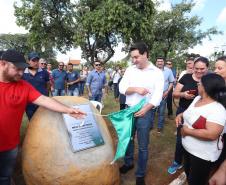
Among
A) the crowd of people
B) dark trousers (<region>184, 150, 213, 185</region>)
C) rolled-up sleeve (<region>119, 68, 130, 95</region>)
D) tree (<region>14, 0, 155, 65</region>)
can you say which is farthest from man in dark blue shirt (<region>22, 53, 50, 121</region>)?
tree (<region>14, 0, 155, 65</region>)

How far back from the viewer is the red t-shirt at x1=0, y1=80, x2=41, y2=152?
5.98ft

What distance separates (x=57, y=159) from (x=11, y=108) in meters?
0.90

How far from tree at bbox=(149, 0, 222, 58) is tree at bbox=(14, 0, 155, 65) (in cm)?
645

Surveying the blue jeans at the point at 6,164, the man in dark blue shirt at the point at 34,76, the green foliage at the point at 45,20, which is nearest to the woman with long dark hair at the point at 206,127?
the blue jeans at the point at 6,164

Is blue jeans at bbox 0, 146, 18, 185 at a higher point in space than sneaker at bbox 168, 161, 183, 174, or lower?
higher

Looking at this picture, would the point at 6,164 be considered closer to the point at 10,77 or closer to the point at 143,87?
the point at 10,77

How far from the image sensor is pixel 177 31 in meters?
20.4

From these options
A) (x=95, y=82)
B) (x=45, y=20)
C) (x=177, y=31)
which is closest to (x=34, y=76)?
(x=95, y=82)

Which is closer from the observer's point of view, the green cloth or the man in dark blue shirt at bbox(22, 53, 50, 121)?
the green cloth

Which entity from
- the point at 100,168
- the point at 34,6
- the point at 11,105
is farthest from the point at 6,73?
the point at 34,6

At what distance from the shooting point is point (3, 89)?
71.6 inches

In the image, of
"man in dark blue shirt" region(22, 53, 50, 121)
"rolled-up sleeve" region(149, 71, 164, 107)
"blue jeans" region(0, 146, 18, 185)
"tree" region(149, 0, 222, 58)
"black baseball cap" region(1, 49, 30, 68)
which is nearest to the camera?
"black baseball cap" region(1, 49, 30, 68)

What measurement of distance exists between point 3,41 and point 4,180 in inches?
2380

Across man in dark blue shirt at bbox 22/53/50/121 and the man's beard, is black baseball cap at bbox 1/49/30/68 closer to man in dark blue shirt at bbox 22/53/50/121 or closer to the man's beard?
the man's beard
